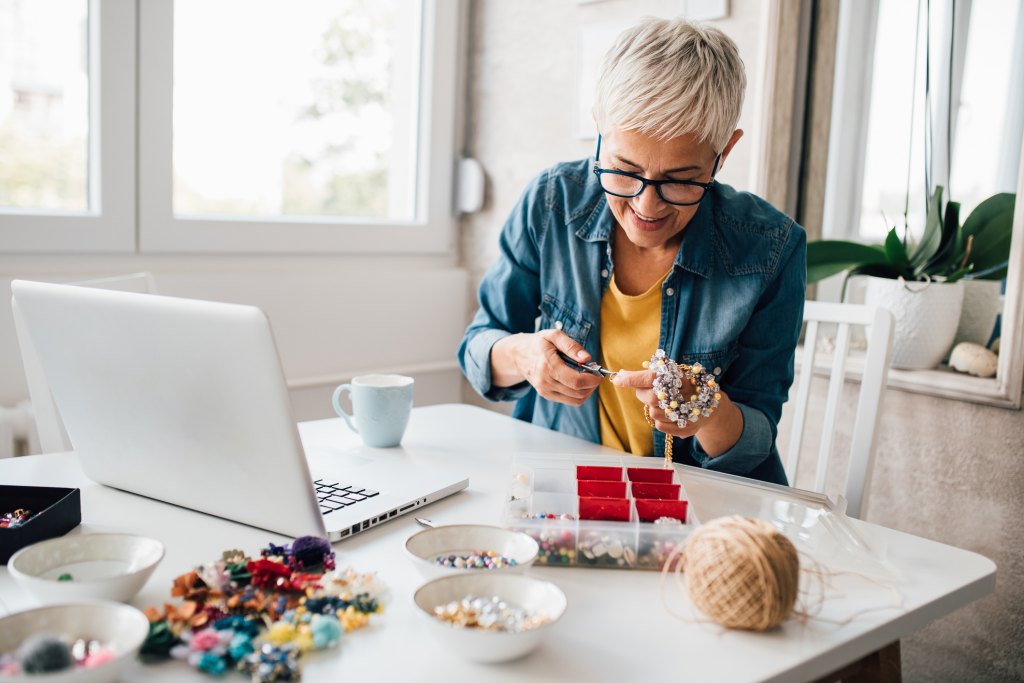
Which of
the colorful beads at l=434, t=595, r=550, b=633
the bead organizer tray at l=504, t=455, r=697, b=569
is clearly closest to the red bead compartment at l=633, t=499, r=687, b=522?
the bead organizer tray at l=504, t=455, r=697, b=569

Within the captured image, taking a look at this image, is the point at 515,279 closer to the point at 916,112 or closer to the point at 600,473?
the point at 600,473

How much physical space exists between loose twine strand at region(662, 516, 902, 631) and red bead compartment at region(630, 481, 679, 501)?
0.19 m

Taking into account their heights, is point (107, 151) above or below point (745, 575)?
above

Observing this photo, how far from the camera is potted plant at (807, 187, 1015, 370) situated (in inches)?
64.5

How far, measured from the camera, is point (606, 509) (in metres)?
0.88

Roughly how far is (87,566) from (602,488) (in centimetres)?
52

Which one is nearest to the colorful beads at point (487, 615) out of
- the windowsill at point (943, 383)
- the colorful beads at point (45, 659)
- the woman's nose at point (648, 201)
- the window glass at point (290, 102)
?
the colorful beads at point (45, 659)

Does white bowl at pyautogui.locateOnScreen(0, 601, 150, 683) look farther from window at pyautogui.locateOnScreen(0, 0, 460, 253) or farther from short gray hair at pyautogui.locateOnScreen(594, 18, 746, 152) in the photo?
window at pyautogui.locateOnScreen(0, 0, 460, 253)

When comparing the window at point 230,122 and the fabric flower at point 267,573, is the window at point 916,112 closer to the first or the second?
the window at point 230,122

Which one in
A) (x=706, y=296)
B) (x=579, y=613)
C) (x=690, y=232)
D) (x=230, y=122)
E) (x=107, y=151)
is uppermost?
(x=230, y=122)

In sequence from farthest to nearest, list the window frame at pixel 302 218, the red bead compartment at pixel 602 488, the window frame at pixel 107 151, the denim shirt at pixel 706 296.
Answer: the window frame at pixel 302 218, the window frame at pixel 107 151, the denim shirt at pixel 706 296, the red bead compartment at pixel 602 488

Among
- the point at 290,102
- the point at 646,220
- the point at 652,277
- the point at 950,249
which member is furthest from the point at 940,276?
the point at 290,102

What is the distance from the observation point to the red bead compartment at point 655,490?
94 centimetres

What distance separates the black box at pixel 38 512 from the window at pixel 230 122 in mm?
1108
